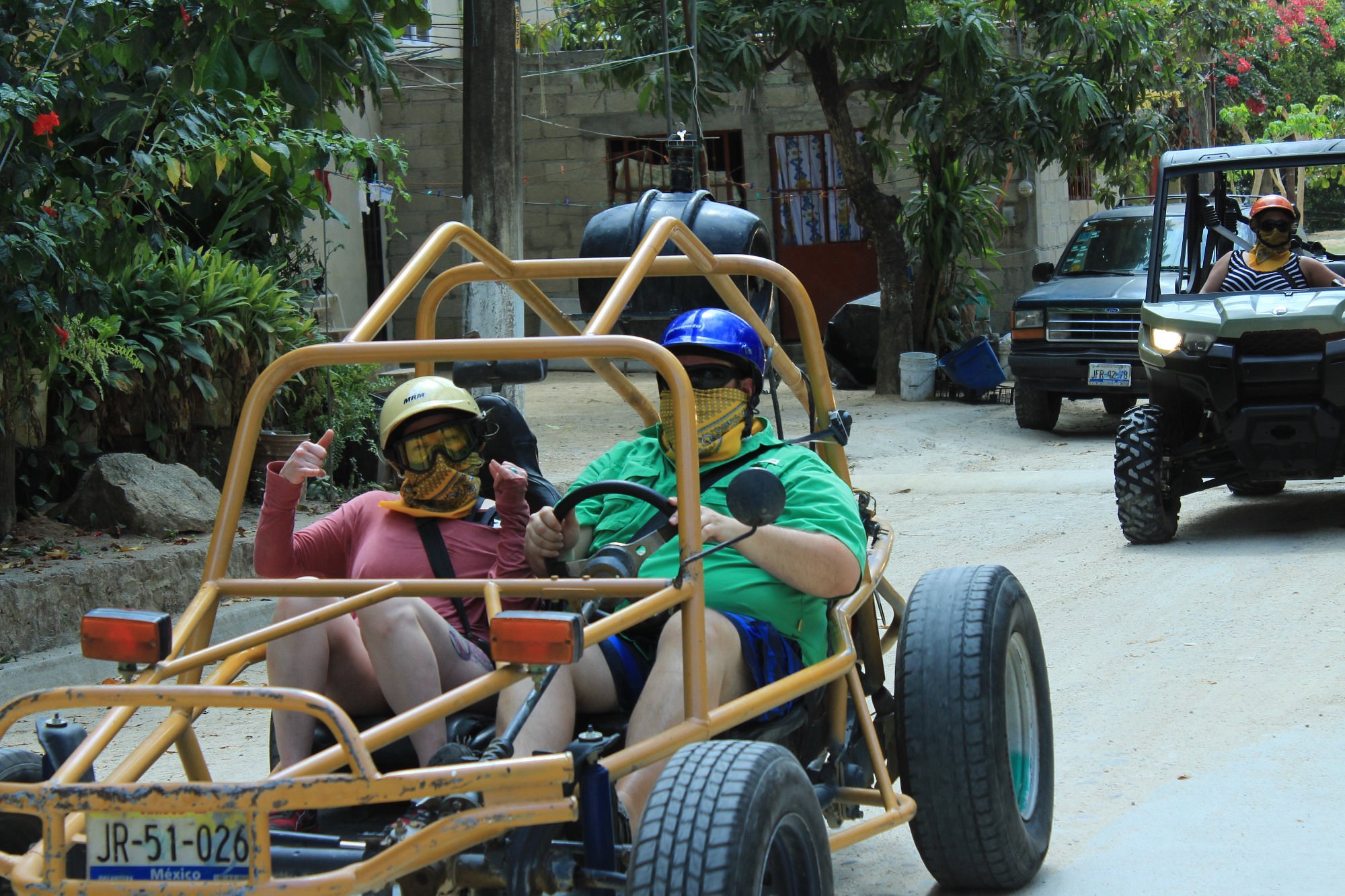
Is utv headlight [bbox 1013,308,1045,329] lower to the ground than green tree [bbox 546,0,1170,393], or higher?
lower

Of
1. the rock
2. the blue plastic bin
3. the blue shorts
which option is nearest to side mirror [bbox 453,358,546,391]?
the blue shorts

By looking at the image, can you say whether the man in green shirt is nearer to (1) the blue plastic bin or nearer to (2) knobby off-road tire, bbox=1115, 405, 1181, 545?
(2) knobby off-road tire, bbox=1115, 405, 1181, 545

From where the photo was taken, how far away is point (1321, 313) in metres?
7.51

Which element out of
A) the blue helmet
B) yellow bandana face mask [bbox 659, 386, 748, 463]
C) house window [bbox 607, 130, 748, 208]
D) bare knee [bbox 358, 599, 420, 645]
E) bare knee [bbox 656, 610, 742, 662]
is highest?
house window [bbox 607, 130, 748, 208]

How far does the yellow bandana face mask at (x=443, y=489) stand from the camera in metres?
3.76

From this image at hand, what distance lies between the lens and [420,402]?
12.0ft

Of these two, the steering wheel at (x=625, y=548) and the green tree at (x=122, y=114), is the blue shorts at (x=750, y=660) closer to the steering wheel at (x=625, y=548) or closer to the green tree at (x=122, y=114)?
the steering wheel at (x=625, y=548)

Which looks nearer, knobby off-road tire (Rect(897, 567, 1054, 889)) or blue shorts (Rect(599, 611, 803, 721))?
blue shorts (Rect(599, 611, 803, 721))

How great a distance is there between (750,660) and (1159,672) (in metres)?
2.97

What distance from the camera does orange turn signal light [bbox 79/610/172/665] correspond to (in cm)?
286

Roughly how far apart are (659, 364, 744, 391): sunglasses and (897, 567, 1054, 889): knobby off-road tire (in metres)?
0.73

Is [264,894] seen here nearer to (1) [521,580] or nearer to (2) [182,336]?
(1) [521,580]

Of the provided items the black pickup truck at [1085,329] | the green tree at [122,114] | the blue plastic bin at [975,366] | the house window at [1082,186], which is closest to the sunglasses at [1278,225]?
the black pickup truck at [1085,329]

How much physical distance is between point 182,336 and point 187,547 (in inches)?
63.2
